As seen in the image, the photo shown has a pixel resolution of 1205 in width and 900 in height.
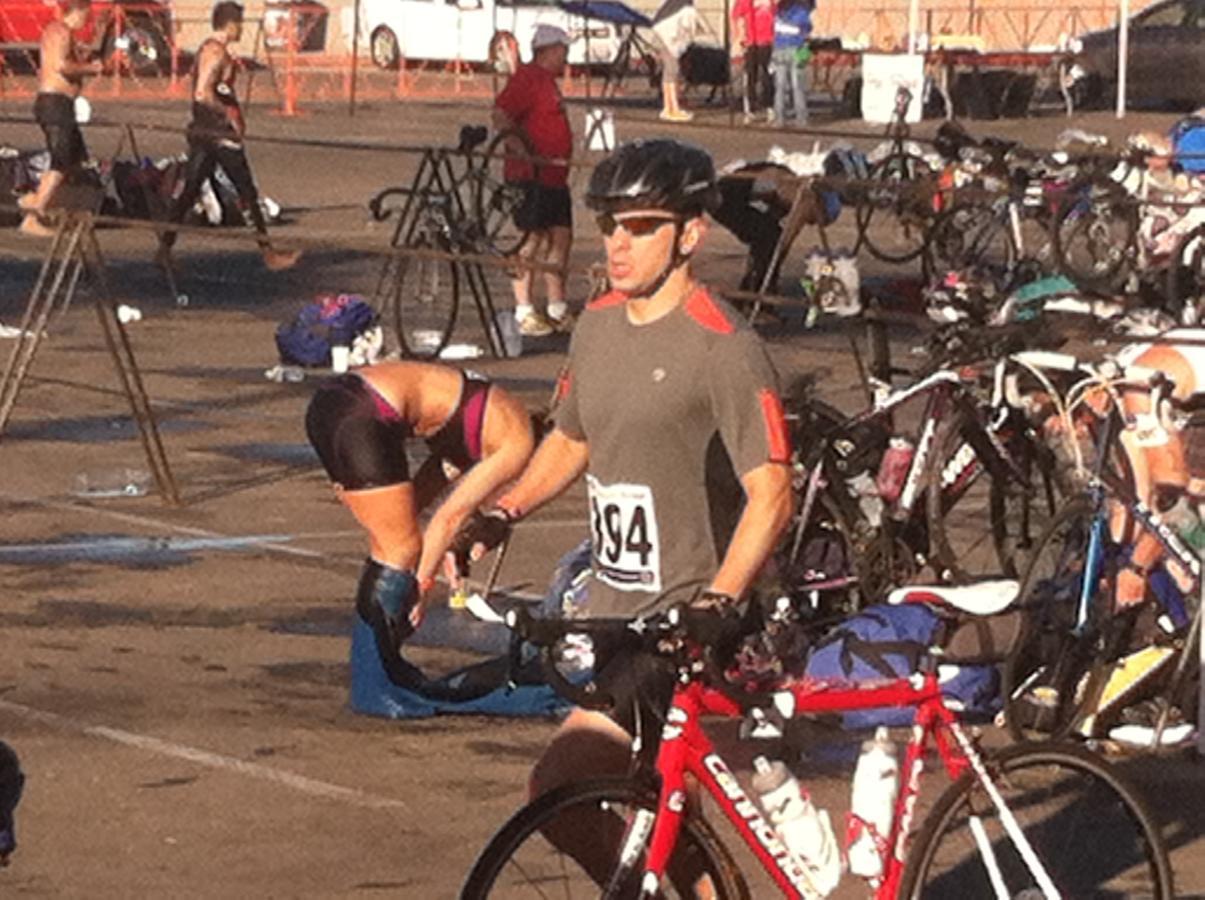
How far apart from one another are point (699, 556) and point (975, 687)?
380 cm

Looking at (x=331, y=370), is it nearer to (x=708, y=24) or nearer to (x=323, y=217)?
(x=323, y=217)

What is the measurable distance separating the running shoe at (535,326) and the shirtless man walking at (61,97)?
4.48 m

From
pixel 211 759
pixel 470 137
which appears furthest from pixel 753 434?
pixel 470 137

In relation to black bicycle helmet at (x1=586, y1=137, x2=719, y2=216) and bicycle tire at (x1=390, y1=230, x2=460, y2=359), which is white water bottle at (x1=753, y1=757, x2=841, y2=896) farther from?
bicycle tire at (x1=390, y1=230, x2=460, y2=359)

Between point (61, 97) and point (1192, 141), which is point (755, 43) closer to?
point (61, 97)

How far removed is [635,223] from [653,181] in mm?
126

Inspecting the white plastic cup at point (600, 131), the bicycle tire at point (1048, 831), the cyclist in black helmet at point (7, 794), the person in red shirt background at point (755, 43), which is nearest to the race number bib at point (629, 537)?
the bicycle tire at point (1048, 831)

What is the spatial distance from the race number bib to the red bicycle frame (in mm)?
405

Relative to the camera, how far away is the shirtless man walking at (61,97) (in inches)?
960

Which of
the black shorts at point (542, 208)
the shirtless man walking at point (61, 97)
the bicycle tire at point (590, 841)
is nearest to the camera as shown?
the bicycle tire at point (590, 841)

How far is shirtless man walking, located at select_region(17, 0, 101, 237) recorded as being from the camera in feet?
80.0

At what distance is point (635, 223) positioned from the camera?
717 cm

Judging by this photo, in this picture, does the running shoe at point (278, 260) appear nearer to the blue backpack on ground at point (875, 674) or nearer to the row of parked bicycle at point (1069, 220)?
the row of parked bicycle at point (1069, 220)

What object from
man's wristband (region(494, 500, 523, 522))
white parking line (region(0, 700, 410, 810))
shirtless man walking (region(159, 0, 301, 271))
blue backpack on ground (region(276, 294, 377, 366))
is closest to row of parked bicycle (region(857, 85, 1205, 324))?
blue backpack on ground (region(276, 294, 377, 366))
